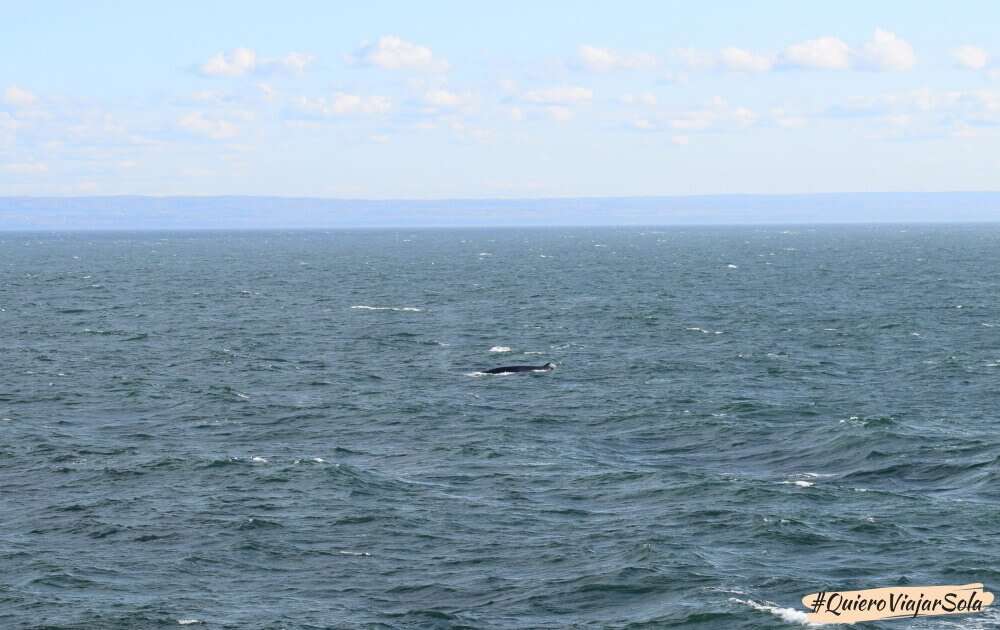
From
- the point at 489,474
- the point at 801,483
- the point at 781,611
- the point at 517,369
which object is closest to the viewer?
the point at 781,611

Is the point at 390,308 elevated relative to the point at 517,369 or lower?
elevated

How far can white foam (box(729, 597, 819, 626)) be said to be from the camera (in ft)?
121

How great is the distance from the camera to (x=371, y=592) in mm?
39719

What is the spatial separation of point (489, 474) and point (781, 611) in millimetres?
19376

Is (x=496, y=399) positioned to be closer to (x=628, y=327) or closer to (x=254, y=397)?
(x=254, y=397)

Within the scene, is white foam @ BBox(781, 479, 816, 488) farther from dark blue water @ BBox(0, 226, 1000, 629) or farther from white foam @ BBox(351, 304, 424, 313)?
white foam @ BBox(351, 304, 424, 313)

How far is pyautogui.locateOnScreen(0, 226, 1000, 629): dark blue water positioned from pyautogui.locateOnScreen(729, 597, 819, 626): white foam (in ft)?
0.52

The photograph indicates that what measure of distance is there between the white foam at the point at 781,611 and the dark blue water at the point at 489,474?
0.16 metres

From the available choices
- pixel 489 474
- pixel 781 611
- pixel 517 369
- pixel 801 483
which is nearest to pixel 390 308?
pixel 517 369

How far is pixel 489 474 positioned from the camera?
55000 mm

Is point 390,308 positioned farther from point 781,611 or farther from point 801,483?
point 781,611

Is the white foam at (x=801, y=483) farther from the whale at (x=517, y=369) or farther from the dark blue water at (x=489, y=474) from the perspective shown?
the whale at (x=517, y=369)

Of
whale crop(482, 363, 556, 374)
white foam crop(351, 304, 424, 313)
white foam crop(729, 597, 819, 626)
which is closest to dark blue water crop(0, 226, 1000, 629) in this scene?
white foam crop(729, 597, 819, 626)

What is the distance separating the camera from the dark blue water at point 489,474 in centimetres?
3978
